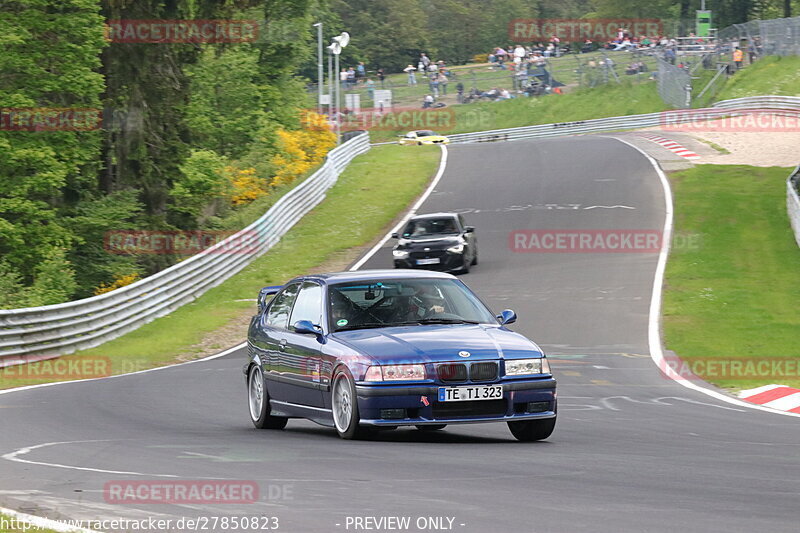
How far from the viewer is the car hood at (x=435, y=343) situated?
982cm

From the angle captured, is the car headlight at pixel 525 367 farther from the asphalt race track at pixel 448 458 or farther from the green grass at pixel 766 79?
the green grass at pixel 766 79

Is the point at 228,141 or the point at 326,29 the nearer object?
the point at 228,141

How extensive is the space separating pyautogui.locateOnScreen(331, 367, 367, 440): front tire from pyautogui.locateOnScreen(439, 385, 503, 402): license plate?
71cm

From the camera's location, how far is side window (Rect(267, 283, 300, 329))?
38.8 ft

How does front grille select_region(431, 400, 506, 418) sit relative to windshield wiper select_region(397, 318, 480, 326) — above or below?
below

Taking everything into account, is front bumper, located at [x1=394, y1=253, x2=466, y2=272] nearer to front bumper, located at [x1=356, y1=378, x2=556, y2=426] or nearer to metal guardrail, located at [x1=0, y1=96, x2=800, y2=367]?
metal guardrail, located at [x1=0, y1=96, x2=800, y2=367]

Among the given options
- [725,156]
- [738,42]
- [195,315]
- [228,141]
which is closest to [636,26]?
[738,42]

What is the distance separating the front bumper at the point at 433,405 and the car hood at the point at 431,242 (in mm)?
20838

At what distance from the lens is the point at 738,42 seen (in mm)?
74562

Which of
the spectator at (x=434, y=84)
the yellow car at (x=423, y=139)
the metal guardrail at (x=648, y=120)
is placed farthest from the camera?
the spectator at (x=434, y=84)

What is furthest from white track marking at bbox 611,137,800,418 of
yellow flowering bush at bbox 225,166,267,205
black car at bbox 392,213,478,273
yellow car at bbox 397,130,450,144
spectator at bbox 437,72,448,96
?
spectator at bbox 437,72,448,96

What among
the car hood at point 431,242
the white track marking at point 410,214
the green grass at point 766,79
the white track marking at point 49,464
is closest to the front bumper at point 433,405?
the white track marking at point 49,464

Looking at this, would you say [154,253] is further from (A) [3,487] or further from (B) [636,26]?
(B) [636,26]

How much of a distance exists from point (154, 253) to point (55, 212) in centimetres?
542
